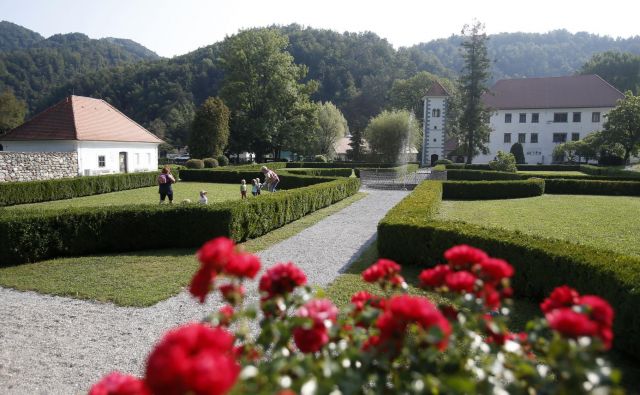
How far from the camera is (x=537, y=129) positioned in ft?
182

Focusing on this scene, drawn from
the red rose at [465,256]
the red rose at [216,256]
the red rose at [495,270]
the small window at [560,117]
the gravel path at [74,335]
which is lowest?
the gravel path at [74,335]

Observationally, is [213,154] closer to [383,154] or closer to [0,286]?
[383,154]

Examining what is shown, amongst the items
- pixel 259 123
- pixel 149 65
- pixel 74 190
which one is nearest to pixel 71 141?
pixel 74 190

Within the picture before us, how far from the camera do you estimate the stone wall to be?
22.5m

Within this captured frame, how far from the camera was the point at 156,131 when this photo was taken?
75.3 metres

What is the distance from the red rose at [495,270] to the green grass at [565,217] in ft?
30.2

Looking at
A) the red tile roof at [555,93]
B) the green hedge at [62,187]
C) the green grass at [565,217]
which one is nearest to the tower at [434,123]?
the red tile roof at [555,93]

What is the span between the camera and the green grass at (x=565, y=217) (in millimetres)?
11211

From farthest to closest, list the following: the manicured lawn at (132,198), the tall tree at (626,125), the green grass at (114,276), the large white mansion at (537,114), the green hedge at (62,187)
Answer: the large white mansion at (537,114)
the tall tree at (626,125)
the manicured lawn at (132,198)
the green hedge at (62,187)
the green grass at (114,276)

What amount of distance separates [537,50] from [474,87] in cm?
10374

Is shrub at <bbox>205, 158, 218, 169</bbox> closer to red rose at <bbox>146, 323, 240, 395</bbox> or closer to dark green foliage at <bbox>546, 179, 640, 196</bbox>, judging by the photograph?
→ dark green foliage at <bbox>546, 179, 640, 196</bbox>

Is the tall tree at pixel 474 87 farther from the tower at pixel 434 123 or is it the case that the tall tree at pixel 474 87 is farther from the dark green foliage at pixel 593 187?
the dark green foliage at pixel 593 187

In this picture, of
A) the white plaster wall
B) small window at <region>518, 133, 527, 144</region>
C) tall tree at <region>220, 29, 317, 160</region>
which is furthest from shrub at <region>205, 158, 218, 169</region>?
small window at <region>518, 133, 527, 144</region>

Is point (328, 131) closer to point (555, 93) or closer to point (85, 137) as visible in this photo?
point (555, 93)
